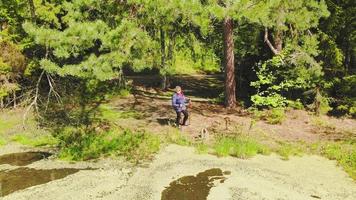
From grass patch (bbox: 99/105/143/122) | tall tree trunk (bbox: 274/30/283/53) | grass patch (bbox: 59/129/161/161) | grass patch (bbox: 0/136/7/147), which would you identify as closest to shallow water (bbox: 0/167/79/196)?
grass patch (bbox: 59/129/161/161)

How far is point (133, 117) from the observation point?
23625mm

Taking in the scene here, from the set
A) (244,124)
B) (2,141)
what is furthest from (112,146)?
(244,124)

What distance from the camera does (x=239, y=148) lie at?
18.2 metres

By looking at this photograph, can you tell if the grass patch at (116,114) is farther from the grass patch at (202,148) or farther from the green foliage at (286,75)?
the green foliage at (286,75)

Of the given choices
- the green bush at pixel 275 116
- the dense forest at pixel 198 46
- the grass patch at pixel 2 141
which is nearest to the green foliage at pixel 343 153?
the green bush at pixel 275 116

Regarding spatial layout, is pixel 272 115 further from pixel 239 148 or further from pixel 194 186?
pixel 194 186

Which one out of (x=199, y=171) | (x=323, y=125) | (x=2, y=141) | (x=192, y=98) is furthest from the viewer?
(x=192, y=98)

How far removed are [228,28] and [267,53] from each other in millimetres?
4096

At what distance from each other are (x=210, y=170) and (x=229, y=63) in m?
8.92

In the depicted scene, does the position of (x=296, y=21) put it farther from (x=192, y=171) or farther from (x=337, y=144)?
(x=192, y=171)

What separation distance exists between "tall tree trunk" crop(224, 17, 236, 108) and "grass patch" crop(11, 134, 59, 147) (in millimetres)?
8942

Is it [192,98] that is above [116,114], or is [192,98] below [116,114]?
above

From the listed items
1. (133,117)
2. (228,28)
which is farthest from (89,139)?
(228,28)

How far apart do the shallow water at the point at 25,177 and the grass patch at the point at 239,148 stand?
526cm
